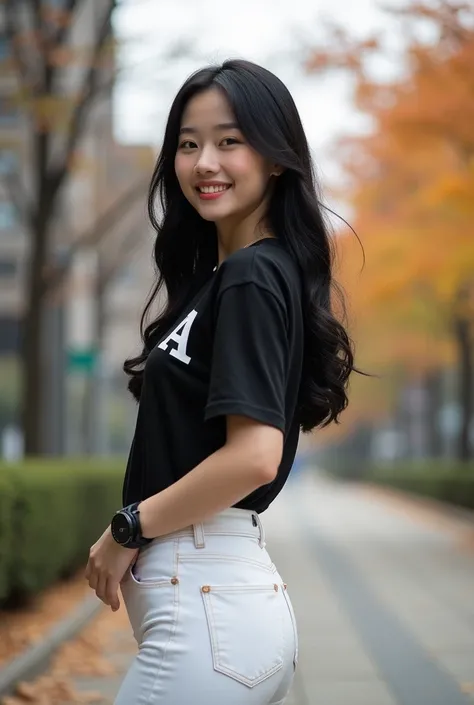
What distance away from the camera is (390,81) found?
16.8 meters

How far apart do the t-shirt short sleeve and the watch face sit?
0.81 ft

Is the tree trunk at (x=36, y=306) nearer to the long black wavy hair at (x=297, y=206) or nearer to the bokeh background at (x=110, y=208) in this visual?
the bokeh background at (x=110, y=208)

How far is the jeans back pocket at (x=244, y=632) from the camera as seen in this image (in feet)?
7.02

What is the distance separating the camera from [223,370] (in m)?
2.14

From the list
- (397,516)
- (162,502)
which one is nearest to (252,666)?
(162,502)

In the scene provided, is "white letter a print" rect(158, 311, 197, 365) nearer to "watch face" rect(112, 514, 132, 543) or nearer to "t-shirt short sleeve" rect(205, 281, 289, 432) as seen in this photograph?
"t-shirt short sleeve" rect(205, 281, 289, 432)

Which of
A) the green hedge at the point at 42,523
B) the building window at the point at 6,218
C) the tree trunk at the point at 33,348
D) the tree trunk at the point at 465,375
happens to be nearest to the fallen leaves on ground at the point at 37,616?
the green hedge at the point at 42,523

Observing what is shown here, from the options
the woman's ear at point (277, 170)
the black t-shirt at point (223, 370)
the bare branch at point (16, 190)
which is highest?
the woman's ear at point (277, 170)

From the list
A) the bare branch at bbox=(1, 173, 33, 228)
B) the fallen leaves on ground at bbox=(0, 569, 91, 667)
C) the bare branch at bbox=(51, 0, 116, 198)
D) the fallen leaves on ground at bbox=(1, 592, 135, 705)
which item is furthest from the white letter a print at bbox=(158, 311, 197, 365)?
the bare branch at bbox=(1, 173, 33, 228)

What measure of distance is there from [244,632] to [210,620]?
0.21ft

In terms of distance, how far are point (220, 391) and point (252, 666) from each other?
47 cm

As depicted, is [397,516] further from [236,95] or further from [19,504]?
[236,95]

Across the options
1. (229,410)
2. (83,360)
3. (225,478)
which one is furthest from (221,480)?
(83,360)

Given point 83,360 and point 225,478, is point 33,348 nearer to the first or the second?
point 83,360
